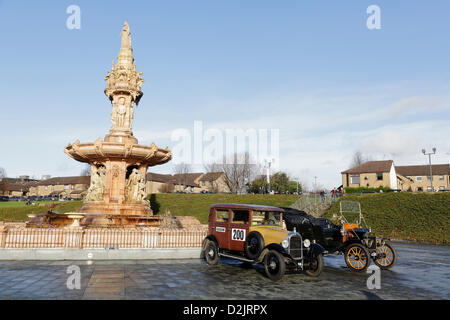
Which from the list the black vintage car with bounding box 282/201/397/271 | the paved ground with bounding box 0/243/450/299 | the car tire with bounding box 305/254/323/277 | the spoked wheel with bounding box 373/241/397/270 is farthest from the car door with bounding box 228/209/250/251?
the spoked wheel with bounding box 373/241/397/270

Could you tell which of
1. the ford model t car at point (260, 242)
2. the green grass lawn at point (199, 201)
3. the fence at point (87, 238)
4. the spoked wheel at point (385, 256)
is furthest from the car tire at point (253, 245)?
the green grass lawn at point (199, 201)

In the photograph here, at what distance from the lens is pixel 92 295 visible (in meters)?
6.39

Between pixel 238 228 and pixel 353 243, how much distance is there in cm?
396

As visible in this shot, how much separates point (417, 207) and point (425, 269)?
20.2 metres

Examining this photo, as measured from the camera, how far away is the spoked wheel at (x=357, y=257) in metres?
9.87

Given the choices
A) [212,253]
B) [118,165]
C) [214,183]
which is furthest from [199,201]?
[214,183]

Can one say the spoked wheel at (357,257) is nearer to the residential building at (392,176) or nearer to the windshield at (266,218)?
the windshield at (266,218)

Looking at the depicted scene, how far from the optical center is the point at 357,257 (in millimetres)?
10133

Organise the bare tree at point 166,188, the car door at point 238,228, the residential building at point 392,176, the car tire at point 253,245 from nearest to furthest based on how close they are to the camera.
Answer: the car tire at point 253,245, the car door at point 238,228, the residential building at point 392,176, the bare tree at point 166,188

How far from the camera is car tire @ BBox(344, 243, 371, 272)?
9.87m

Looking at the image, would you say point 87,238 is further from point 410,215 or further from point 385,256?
point 410,215

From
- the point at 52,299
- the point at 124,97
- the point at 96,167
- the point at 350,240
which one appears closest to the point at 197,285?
the point at 52,299

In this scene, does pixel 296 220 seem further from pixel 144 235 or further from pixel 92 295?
pixel 92 295

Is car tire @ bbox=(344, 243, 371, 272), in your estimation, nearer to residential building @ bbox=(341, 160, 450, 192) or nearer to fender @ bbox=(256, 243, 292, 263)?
fender @ bbox=(256, 243, 292, 263)
